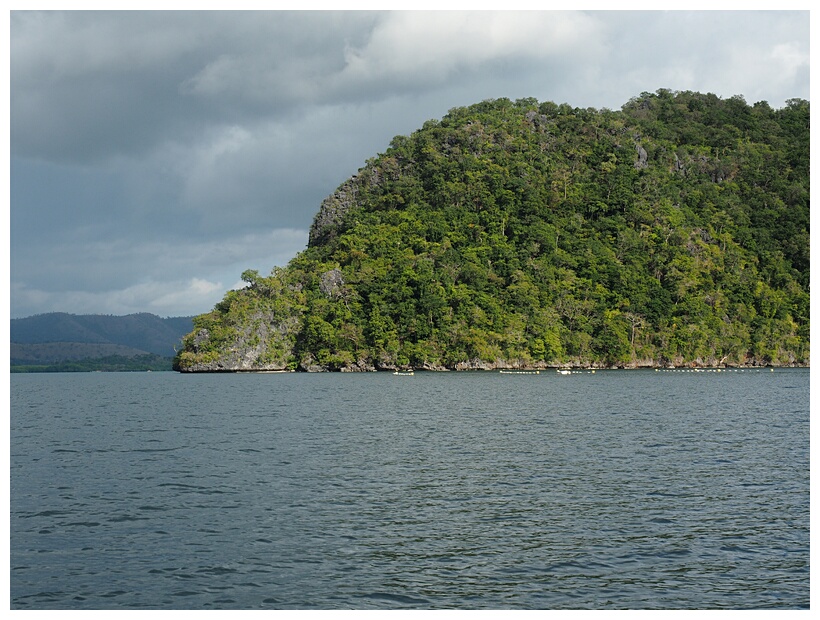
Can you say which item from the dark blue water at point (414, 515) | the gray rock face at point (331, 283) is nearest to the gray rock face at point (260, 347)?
the gray rock face at point (331, 283)

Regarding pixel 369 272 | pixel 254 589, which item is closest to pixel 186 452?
pixel 254 589

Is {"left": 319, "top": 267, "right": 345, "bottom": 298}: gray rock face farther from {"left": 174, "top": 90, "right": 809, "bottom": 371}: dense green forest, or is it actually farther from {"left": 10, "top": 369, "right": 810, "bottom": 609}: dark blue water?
{"left": 10, "top": 369, "right": 810, "bottom": 609}: dark blue water

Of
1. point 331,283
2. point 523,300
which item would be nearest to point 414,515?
point 523,300

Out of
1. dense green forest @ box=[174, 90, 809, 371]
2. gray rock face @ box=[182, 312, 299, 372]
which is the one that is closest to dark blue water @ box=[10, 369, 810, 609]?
dense green forest @ box=[174, 90, 809, 371]

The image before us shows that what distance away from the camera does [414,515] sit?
2627cm

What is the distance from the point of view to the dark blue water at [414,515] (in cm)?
1919

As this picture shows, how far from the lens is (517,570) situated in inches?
809

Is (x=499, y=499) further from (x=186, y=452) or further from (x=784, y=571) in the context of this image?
(x=186, y=452)

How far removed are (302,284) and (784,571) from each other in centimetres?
16016

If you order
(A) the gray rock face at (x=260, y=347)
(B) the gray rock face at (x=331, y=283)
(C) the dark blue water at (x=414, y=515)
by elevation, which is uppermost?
(B) the gray rock face at (x=331, y=283)

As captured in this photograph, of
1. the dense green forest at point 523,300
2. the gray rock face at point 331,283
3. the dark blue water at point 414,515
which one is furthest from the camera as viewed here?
the gray rock face at point 331,283

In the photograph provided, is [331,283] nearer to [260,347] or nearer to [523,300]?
[260,347]

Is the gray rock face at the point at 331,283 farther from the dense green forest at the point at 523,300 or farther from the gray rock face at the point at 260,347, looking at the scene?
the gray rock face at the point at 260,347

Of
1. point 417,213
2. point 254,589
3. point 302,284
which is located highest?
point 417,213
